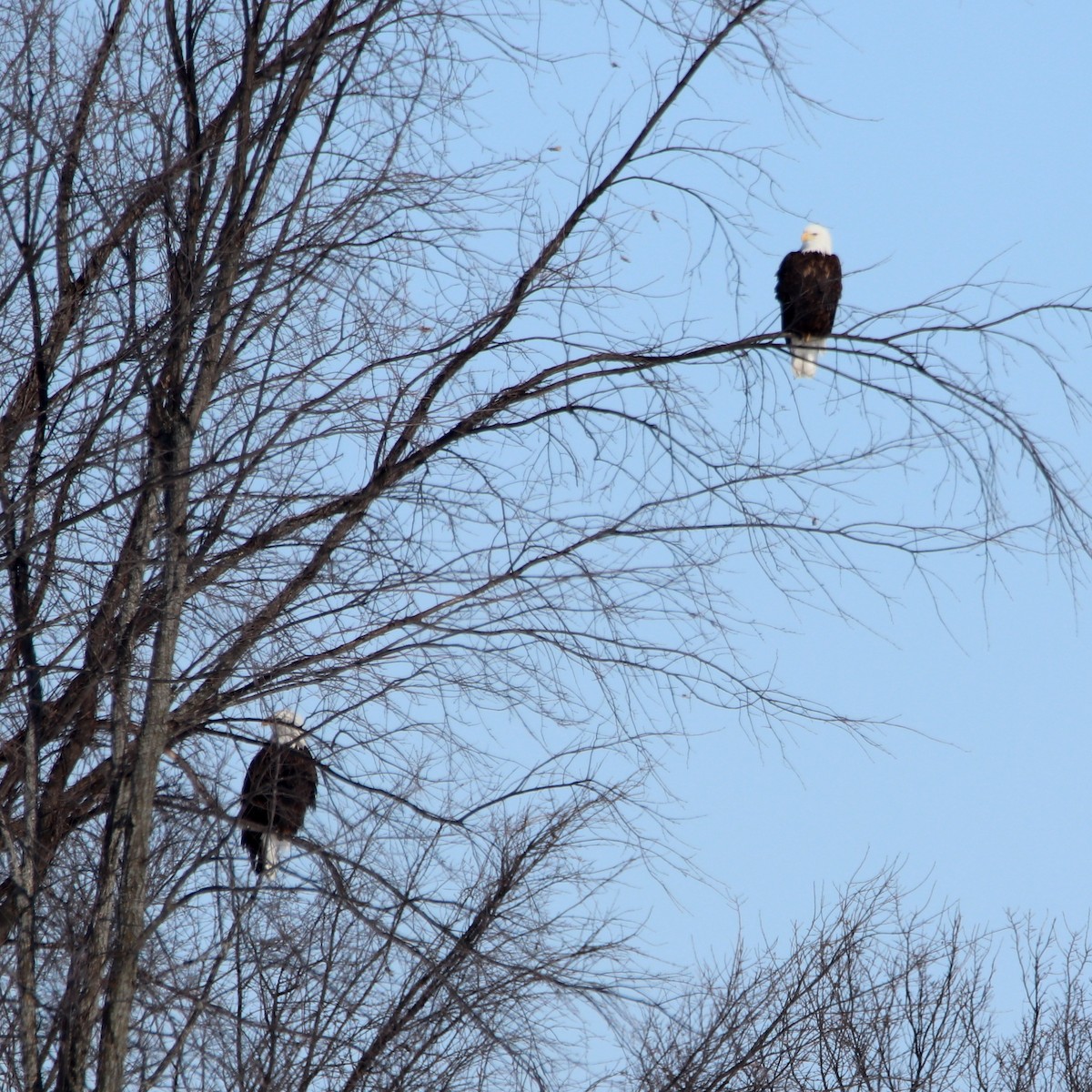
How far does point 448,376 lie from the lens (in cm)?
388

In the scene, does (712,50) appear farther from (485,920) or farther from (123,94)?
(485,920)

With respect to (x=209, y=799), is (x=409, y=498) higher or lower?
higher

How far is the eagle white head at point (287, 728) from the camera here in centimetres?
365

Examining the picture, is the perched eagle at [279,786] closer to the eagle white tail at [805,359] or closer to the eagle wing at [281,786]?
the eagle wing at [281,786]

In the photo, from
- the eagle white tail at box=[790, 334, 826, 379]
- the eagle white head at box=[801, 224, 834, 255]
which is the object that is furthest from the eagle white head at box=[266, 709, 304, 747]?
the eagle white head at box=[801, 224, 834, 255]

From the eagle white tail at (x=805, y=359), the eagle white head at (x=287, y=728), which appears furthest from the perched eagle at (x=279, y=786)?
the eagle white tail at (x=805, y=359)

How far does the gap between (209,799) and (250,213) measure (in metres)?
1.28

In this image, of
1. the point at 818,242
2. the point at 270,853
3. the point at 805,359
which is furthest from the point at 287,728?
the point at 818,242

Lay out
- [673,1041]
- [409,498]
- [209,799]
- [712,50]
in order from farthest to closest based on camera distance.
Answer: [673,1041] < [712,50] < [409,498] < [209,799]

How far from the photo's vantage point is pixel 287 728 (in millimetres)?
3889

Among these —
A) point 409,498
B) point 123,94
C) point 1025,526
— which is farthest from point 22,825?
point 1025,526

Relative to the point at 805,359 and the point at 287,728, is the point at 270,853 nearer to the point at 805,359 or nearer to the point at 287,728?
the point at 287,728

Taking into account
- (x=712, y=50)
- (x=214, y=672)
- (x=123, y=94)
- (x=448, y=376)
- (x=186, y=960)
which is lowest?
(x=186, y=960)

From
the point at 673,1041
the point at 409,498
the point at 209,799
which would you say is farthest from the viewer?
the point at 673,1041
